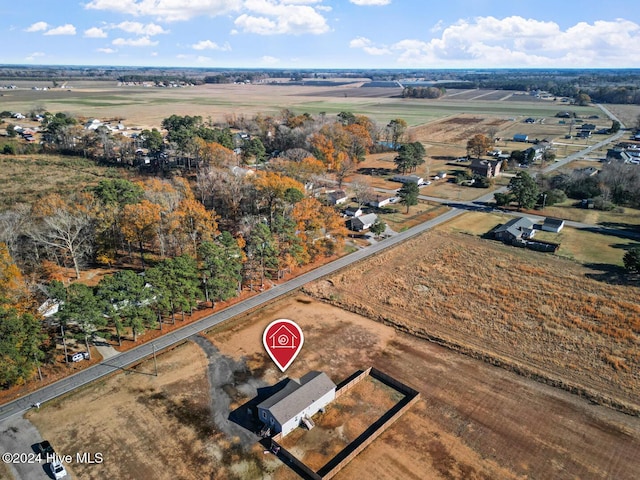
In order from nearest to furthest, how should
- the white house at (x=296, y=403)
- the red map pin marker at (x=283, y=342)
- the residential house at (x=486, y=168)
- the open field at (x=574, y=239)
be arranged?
the white house at (x=296, y=403) → the red map pin marker at (x=283, y=342) → the open field at (x=574, y=239) → the residential house at (x=486, y=168)

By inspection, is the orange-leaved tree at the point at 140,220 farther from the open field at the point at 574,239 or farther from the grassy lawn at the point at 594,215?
the grassy lawn at the point at 594,215

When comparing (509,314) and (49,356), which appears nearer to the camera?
(49,356)

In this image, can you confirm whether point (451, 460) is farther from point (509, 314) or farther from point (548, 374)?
point (509, 314)

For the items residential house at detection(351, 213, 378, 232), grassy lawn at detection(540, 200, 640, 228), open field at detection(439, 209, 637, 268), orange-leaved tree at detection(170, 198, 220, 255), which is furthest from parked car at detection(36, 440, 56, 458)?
grassy lawn at detection(540, 200, 640, 228)

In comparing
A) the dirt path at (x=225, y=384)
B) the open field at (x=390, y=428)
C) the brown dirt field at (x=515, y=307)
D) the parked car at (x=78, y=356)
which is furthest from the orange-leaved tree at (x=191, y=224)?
the parked car at (x=78, y=356)

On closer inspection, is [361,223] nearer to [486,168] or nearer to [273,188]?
[273,188]

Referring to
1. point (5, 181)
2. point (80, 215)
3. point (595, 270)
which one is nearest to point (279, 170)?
point (80, 215)

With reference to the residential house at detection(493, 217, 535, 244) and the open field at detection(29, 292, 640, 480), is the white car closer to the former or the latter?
the open field at detection(29, 292, 640, 480)
